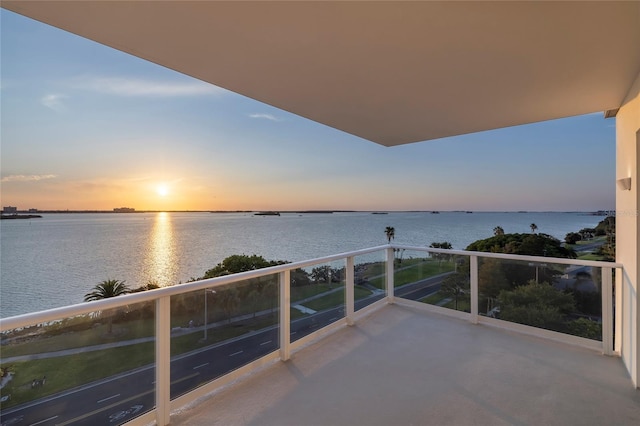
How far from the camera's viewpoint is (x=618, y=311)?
331 cm

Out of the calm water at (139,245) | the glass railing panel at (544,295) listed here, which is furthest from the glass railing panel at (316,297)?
the calm water at (139,245)

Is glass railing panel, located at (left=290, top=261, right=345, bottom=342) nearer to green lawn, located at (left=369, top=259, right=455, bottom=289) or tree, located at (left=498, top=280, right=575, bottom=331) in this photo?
green lawn, located at (left=369, top=259, right=455, bottom=289)

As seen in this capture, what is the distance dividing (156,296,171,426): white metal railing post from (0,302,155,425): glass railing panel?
0.04 metres

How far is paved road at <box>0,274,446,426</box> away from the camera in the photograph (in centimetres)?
170

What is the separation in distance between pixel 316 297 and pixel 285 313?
1.95ft

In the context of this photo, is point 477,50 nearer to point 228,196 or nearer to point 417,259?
point 417,259

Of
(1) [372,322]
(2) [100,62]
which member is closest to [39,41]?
(2) [100,62]

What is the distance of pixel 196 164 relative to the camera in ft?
31.1

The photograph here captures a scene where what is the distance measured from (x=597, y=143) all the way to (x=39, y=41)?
37.7ft

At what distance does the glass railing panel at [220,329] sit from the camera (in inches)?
92.7

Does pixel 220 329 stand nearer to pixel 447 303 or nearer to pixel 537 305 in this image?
pixel 447 303

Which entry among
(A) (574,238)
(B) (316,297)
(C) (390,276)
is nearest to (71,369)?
(B) (316,297)

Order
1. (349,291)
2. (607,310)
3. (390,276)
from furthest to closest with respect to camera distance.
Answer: (390,276), (349,291), (607,310)

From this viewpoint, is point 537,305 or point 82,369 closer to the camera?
point 82,369
